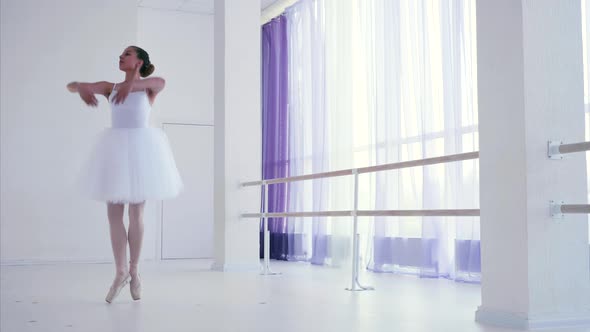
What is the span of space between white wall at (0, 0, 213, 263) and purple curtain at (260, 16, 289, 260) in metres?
1.38

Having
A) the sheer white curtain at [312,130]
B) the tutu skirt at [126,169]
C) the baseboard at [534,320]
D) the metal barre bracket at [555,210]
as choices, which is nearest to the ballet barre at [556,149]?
the metal barre bracket at [555,210]

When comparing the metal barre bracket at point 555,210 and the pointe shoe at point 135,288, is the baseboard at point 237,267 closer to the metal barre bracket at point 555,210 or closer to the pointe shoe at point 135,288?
the pointe shoe at point 135,288

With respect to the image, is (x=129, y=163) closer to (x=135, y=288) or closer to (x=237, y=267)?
(x=135, y=288)

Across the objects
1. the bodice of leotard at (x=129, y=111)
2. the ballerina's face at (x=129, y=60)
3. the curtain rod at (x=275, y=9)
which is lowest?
the bodice of leotard at (x=129, y=111)

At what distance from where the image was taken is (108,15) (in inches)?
297

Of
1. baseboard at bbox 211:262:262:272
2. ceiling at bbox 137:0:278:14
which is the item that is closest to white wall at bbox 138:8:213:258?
ceiling at bbox 137:0:278:14

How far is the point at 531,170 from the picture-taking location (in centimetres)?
243


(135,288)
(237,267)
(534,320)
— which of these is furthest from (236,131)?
(534,320)

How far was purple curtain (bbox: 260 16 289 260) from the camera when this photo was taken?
7.30 meters

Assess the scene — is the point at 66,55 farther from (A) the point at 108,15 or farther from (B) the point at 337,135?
(B) the point at 337,135

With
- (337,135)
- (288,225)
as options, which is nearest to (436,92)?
(337,135)

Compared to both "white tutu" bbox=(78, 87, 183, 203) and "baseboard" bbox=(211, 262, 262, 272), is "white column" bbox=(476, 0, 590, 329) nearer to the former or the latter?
"white tutu" bbox=(78, 87, 183, 203)

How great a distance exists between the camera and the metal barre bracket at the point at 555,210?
2449mm

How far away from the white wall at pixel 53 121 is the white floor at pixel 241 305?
6.79 feet
